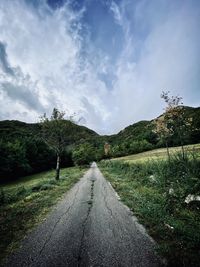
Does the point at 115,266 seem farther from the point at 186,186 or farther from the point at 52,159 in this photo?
the point at 52,159

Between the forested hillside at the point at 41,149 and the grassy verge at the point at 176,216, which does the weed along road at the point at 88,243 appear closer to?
the grassy verge at the point at 176,216

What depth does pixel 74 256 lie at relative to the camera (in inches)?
190

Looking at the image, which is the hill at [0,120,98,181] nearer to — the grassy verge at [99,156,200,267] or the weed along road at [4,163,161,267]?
the grassy verge at [99,156,200,267]

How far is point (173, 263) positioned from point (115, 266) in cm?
127

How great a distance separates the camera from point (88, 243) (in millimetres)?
5586

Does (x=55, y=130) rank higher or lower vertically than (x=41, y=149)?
lower

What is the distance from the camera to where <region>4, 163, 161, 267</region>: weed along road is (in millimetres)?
4609

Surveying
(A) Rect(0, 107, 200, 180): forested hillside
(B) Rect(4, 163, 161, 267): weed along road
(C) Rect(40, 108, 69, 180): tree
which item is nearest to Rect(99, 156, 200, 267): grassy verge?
(B) Rect(4, 163, 161, 267): weed along road

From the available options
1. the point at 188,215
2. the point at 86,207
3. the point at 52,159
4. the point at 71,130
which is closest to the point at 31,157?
the point at 52,159

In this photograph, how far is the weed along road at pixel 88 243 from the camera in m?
4.61

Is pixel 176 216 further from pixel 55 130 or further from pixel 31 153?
pixel 31 153

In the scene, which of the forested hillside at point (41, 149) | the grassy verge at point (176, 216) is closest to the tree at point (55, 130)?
the forested hillside at point (41, 149)

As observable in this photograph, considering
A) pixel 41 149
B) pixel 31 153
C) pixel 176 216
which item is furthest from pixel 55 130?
pixel 41 149

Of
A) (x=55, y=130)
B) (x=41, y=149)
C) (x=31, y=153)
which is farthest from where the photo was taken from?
(x=41, y=149)
